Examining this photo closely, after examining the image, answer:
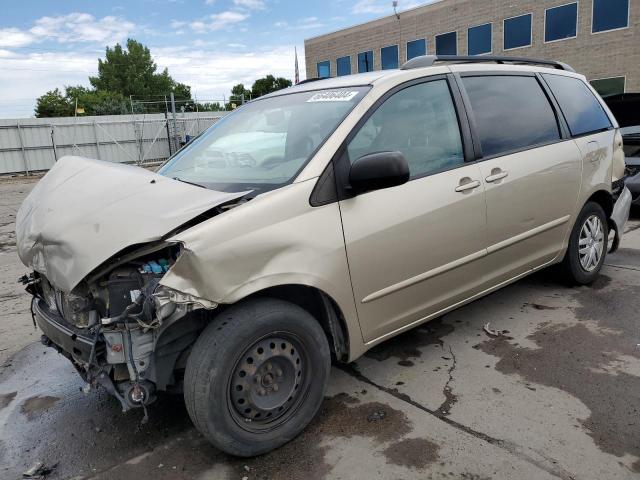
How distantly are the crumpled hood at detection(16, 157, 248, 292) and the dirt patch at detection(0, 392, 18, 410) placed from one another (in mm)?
1188

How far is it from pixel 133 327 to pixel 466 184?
2.09 metres

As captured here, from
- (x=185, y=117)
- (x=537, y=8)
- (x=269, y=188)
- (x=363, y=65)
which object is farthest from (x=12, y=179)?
(x=537, y=8)

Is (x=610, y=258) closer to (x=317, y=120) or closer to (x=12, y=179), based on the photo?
(x=317, y=120)

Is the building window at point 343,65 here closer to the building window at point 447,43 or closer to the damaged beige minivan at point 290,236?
the building window at point 447,43

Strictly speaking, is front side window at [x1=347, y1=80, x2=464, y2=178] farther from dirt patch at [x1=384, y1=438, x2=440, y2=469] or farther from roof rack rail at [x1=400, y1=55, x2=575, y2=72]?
dirt patch at [x1=384, y1=438, x2=440, y2=469]

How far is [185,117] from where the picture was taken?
2752 cm

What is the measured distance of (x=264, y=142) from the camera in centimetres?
327

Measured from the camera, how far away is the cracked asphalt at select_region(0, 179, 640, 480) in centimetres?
243

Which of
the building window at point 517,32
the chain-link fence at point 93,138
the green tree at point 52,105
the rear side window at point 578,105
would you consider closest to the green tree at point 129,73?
the green tree at point 52,105

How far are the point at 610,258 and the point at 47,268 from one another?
17.6 feet

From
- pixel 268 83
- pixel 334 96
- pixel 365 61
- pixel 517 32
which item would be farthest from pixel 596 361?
pixel 268 83

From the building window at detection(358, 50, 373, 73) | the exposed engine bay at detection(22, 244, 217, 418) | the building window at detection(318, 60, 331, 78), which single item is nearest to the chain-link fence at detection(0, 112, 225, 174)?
the building window at detection(318, 60, 331, 78)

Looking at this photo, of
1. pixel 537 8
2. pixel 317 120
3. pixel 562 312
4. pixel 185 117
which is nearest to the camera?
pixel 317 120

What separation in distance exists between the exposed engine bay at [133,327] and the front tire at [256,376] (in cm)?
15
